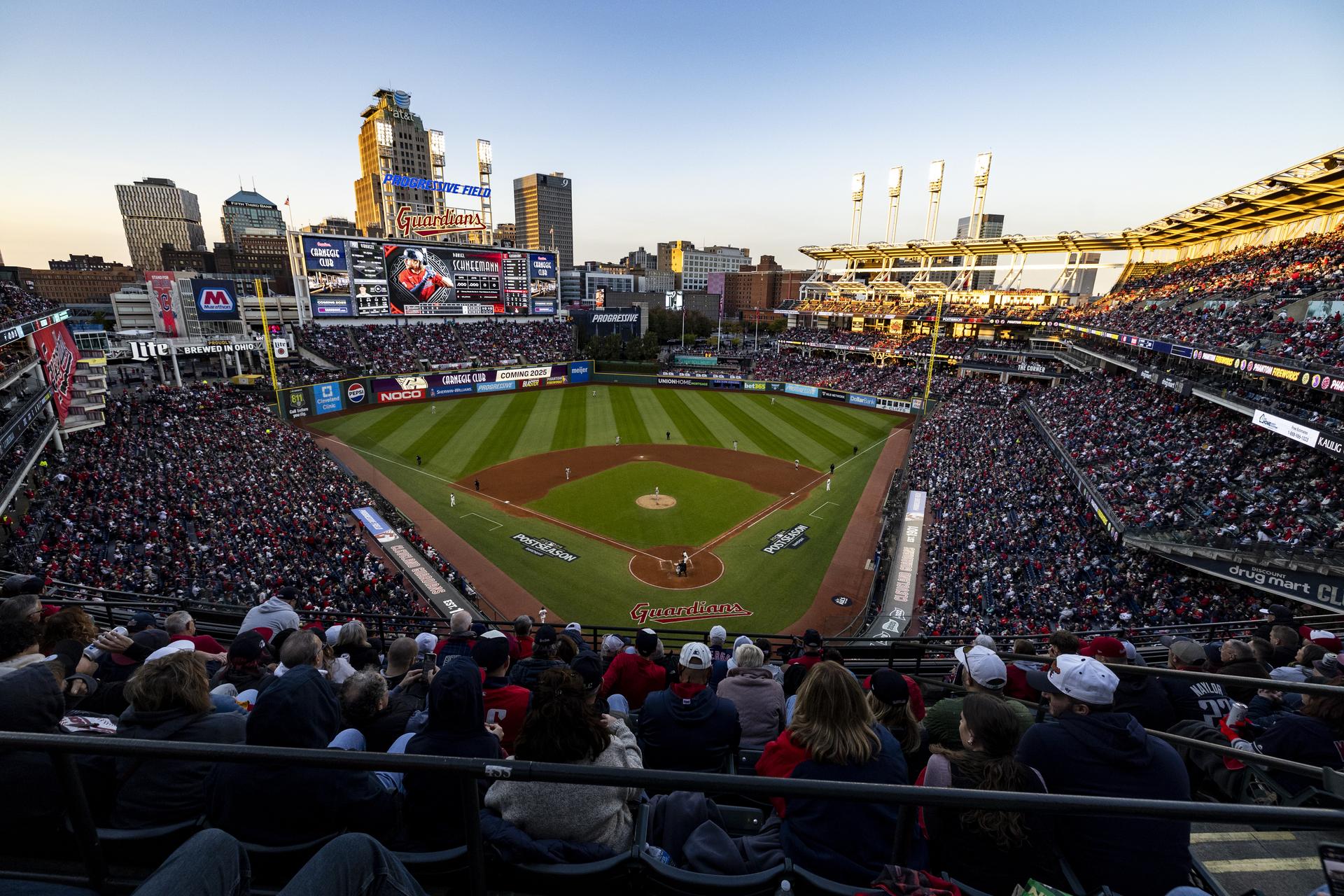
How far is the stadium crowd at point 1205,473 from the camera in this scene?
1719 cm

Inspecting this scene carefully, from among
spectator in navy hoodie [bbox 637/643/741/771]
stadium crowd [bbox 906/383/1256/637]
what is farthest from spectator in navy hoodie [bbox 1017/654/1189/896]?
stadium crowd [bbox 906/383/1256/637]

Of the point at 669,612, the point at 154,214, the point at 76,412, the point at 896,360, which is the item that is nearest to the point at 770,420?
the point at 896,360

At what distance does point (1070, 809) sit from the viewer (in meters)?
1.75

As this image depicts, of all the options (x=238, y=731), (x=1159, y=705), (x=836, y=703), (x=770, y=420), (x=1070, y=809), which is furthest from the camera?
(x=770, y=420)

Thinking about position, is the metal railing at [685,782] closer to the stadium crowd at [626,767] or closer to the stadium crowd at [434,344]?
the stadium crowd at [626,767]

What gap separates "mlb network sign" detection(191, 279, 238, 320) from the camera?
157 ft

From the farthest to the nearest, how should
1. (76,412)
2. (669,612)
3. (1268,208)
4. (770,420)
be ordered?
(770,420), (1268,208), (76,412), (669,612)

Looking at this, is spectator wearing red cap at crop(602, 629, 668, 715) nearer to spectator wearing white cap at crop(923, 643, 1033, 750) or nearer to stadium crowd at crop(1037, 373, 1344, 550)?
spectator wearing white cap at crop(923, 643, 1033, 750)

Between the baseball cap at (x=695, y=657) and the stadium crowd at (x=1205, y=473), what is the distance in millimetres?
18490

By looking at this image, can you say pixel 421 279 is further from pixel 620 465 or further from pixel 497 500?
pixel 497 500

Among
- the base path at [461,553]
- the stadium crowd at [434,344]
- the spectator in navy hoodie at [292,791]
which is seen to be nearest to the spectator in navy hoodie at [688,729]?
the spectator in navy hoodie at [292,791]

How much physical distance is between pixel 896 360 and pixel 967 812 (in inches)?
2581

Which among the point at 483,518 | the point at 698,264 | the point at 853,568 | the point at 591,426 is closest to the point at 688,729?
the point at 853,568

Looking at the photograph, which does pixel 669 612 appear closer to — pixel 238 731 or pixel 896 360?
pixel 238 731
